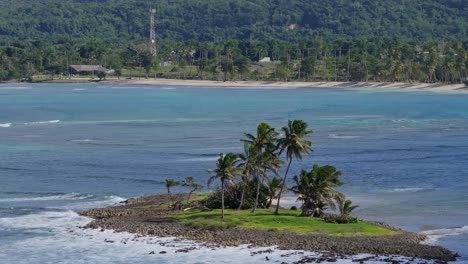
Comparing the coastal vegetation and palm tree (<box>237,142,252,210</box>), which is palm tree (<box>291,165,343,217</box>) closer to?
the coastal vegetation

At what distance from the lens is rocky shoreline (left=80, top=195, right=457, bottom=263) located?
2403 inches

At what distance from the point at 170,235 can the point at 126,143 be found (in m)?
53.3

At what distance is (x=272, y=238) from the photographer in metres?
64.4

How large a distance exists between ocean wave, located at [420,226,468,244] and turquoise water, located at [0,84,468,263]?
5.1 inches

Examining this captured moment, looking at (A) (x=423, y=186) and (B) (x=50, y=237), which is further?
(A) (x=423, y=186)

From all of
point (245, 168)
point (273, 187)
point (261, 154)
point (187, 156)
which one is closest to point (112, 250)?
point (245, 168)

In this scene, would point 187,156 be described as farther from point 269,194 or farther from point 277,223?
point 277,223

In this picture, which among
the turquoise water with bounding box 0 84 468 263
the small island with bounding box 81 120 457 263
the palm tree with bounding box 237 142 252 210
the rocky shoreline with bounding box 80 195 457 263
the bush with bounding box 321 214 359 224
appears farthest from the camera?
the turquoise water with bounding box 0 84 468 263

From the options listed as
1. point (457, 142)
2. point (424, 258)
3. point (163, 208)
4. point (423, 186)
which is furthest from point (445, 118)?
point (424, 258)

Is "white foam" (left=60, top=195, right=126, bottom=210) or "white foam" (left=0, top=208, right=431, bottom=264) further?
"white foam" (left=60, top=195, right=126, bottom=210)

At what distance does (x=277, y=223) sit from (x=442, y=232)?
10.8m

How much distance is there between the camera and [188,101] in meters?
195

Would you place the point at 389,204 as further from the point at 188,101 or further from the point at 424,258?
the point at 188,101

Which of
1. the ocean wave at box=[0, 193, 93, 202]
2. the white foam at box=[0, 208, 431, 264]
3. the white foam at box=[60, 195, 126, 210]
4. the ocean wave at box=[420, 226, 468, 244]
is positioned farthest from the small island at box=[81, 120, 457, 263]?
the ocean wave at box=[0, 193, 93, 202]
